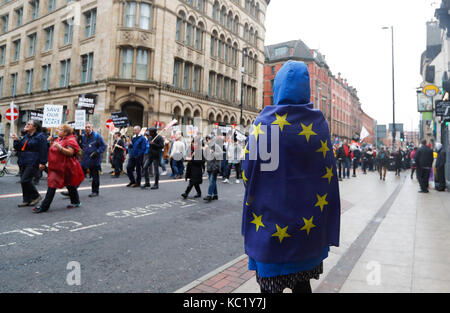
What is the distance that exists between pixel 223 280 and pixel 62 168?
459 centimetres

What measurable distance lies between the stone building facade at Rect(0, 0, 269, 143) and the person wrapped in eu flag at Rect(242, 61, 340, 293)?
21.8m

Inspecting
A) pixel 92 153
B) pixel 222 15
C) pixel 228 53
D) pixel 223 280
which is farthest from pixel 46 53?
pixel 223 280

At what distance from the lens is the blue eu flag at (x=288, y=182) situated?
1.94 metres

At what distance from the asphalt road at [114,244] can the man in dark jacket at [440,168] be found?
8.97 metres

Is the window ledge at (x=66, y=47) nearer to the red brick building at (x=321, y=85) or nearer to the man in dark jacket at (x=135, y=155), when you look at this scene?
the man in dark jacket at (x=135, y=155)

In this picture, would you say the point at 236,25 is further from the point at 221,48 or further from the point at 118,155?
the point at 118,155

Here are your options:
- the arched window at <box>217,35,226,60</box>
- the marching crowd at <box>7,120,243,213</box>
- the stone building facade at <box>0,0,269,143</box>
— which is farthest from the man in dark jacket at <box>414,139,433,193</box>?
the arched window at <box>217,35,226,60</box>

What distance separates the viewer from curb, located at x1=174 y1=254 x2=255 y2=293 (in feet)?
9.75

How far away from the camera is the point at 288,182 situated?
6.38 feet

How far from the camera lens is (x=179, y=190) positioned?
32.5 ft

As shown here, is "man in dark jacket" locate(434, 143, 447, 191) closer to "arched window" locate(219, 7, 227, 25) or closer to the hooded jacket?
the hooded jacket

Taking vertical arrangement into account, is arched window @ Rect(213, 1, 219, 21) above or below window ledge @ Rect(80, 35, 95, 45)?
above

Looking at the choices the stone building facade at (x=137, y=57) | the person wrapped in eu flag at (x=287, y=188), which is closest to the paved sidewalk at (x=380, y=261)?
the person wrapped in eu flag at (x=287, y=188)

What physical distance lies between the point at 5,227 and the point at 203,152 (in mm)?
5237
